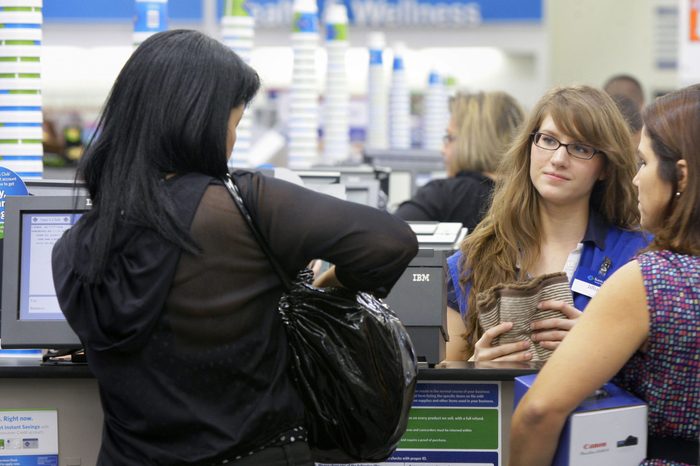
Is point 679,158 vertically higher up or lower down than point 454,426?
higher up

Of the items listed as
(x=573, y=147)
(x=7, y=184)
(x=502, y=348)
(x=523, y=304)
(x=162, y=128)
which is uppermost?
(x=162, y=128)

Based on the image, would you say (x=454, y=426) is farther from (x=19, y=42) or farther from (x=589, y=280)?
(x=19, y=42)

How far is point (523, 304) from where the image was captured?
2.80 m

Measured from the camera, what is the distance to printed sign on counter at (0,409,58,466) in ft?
8.91

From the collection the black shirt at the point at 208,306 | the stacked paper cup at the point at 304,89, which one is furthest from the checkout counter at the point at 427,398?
the stacked paper cup at the point at 304,89

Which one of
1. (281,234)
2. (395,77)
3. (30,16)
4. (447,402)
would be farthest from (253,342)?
(395,77)

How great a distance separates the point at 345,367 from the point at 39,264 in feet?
3.07

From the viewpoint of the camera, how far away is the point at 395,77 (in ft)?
37.6

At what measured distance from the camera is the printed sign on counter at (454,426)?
2.75 meters

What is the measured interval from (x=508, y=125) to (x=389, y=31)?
15.0 m

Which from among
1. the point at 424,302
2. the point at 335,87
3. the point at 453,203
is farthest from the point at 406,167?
the point at 424,302

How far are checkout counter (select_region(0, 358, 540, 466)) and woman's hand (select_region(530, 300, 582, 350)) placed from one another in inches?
2.6

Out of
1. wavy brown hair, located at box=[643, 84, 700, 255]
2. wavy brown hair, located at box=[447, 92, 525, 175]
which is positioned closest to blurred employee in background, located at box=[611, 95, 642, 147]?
wavy brown hair, located at box=[447, 92, 525, 175]

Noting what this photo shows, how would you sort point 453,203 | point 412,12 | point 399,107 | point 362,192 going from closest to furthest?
1. point 362,192
2. point 453,203
3. point 399,107
4. point 412,12
